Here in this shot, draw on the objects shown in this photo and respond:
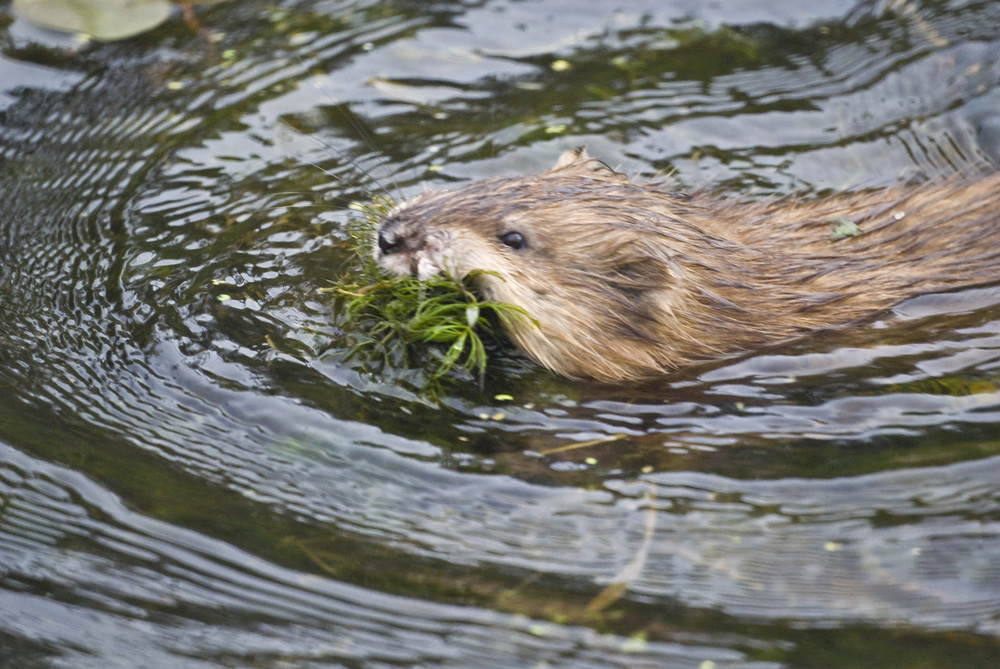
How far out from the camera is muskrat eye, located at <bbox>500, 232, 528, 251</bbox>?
17.1ft

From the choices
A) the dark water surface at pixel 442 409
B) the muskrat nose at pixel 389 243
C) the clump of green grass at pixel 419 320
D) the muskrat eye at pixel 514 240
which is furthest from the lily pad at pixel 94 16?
the muskrat eye at pixel 514 240

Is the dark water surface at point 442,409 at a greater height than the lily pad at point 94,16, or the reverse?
the lily pad at point 94,16

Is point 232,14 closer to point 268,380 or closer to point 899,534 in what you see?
point 268,380

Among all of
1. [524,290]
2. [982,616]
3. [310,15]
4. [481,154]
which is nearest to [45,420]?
[524,290]

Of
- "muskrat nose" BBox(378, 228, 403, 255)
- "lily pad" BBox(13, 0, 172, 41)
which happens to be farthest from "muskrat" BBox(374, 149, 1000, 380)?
"lily pad" BBox(13, 0, 172, 41)

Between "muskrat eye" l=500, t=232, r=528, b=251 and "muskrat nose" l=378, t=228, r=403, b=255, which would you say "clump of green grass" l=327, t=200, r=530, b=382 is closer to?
"muskrat nose" l=378, t=228, r=403, b=255

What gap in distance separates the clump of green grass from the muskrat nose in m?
0.14

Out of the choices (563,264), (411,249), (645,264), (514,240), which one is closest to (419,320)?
(411,249)

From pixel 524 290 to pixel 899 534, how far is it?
1.95 meters

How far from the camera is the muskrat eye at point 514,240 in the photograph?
17.1 ft

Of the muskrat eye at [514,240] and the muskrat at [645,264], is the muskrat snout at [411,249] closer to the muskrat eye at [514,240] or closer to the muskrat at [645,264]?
the muskrat at [645,264]

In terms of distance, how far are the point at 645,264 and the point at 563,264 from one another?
39cm

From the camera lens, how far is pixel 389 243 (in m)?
5.13

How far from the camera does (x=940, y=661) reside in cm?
364
